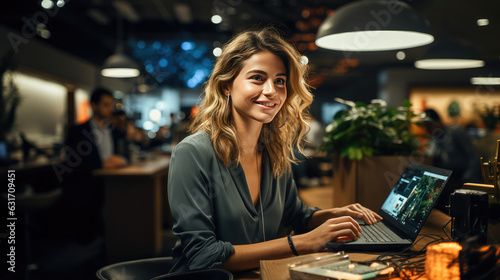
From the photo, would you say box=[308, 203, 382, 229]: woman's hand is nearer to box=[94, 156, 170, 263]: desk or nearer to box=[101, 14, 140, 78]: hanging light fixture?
box=[94, 156, 170, 263]: desk

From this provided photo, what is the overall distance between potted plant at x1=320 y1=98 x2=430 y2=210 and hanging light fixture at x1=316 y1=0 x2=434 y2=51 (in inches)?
16.5

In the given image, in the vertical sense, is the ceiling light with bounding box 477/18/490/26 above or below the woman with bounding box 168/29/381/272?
above

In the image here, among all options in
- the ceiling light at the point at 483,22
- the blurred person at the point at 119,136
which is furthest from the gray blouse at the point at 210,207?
the ceiling light at the point at 483,22

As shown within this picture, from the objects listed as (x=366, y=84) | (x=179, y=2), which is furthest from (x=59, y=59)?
(x=366, y=84)

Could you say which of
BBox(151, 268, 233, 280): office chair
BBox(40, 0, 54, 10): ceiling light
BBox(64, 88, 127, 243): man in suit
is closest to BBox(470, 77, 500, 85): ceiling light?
BBox(64, 88, 127, 243): man in suit

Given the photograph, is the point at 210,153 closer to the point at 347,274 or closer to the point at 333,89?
the point at 347,274

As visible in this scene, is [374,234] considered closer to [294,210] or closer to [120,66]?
[294,210]

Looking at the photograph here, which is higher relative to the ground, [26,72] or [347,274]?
→ [26,72]

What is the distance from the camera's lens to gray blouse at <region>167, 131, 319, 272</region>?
1283 mm

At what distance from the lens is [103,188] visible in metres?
4.28

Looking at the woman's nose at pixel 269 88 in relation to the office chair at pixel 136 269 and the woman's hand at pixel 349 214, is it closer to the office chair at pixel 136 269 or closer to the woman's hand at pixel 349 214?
the woman's hand at pixel 349 214

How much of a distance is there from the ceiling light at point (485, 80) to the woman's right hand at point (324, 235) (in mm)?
11242

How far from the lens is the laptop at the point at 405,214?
Result: 1.35 m

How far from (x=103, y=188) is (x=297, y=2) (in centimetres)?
371
